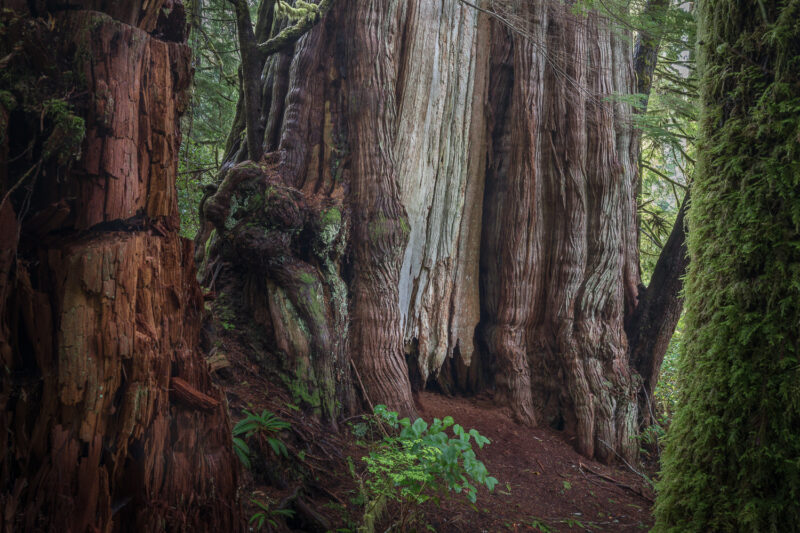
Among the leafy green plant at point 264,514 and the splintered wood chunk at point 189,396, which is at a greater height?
the splintered wood chunk at point 189,396

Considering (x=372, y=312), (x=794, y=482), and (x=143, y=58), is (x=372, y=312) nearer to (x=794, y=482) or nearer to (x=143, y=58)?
(x=143, y=58)

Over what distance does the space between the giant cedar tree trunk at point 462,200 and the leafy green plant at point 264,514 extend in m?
1.47

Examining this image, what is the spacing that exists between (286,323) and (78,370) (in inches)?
86.0

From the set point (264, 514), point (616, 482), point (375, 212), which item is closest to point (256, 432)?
point (264, 514)

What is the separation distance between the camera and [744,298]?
181 centimetres

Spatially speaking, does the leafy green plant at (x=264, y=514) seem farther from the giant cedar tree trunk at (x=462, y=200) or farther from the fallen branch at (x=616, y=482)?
the fallen branch at (x=616, y=482)

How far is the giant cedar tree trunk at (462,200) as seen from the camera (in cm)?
442

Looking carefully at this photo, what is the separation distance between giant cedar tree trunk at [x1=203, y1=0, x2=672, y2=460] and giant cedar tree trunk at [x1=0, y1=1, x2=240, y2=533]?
204 cm

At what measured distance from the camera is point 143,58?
1.87 meters

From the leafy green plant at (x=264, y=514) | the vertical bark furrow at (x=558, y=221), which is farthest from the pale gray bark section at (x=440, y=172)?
the leafy green plant at (x=264, y=514)

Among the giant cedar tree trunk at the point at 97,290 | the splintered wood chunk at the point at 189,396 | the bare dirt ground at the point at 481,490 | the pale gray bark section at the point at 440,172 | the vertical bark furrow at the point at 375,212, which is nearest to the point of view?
the giant cedar tree trunk at the point at 97,290

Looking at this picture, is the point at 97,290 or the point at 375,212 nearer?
the point at 97,290

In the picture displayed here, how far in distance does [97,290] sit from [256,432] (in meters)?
1.53

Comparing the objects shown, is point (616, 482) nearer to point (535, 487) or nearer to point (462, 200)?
point (535, 487)
